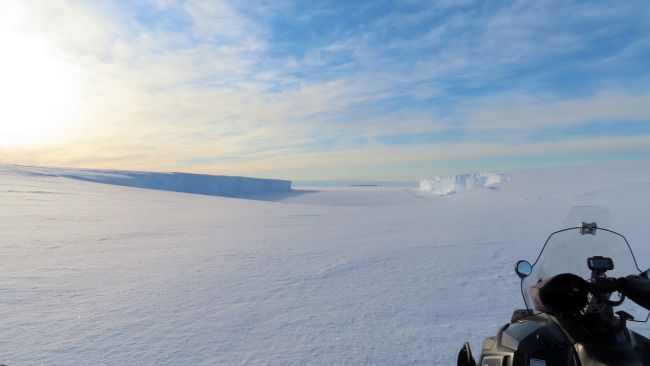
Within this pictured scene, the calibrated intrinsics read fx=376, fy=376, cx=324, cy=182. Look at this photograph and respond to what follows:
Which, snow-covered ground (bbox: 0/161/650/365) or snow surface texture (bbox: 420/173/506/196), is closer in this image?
snow-covered ground (bbox: 0/161/650/365)

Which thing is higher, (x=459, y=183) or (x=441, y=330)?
(x=459, y=183)

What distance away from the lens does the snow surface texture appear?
28.7 metres

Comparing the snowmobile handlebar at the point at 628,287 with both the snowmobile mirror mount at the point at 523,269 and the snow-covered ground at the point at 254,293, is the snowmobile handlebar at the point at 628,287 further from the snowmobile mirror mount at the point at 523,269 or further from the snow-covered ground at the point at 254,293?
the snow-covered ground at the point at 254,293

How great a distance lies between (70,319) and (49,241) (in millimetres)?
4495

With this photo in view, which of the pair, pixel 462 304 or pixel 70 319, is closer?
pixel 70 319

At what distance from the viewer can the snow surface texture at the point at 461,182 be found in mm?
28672

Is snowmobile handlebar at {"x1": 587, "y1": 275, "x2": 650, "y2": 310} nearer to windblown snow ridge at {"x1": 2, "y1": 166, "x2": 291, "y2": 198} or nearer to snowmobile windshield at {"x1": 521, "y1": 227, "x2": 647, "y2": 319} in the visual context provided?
snowmobile windshield at {"x1": 521, "y1": 227, "x2": 647, "y2": 319}

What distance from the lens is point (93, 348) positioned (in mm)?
2639

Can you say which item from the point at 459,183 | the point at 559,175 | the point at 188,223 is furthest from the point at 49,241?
the point at 459,183

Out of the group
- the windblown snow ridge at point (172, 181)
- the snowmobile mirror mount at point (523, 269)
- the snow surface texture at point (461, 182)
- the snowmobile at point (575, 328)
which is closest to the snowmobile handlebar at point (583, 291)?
the snowmobile at point (575, 328)

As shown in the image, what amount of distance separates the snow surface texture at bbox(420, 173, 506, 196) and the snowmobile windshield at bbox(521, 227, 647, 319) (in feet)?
80.5

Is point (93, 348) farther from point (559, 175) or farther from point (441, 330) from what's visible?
point (559, 175)

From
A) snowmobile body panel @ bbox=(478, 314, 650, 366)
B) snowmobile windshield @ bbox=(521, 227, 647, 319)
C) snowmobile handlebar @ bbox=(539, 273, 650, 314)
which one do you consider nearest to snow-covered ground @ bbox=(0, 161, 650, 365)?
snowmobile windshield @ bbox=(521, 227, 647, 319)

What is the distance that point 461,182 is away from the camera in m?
34.9
